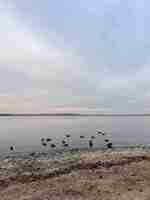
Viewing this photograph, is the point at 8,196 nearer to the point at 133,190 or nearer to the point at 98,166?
the point at 133,190

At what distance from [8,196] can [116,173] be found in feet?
17.9

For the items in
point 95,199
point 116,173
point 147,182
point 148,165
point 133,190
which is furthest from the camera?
point 148,165

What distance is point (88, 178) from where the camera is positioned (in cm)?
1484

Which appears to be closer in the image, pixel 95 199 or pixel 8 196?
pixel 95 199

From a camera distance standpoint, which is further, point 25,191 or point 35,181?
point 35,181

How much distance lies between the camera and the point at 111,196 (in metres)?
11.9

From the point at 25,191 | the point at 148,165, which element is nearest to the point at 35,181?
the point at 25,191

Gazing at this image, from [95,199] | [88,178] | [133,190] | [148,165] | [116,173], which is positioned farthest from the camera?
[148,165]

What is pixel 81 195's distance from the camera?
12195 mm

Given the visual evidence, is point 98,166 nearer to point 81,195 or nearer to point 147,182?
point 147,182

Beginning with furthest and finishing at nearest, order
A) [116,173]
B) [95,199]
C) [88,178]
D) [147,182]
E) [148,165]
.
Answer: [148,165] → [116,173] → [88,178] → [147,182] → [95,199]

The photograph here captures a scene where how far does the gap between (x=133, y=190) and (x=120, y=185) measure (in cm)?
86

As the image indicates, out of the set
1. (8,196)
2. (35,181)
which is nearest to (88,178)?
(35,181)

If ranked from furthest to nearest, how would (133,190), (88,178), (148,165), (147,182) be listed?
1. (148,165)
2. (88,178)
3. (147,182)
4. (133,190)
